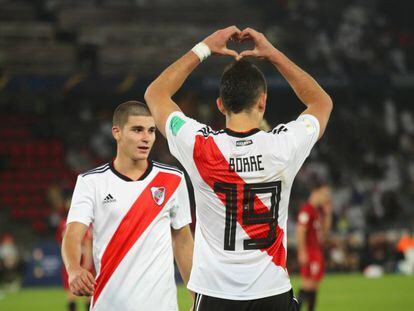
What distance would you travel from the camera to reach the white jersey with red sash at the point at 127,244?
5992 mm

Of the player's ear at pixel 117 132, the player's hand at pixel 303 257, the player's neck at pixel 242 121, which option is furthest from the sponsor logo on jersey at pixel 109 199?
the player's hand at pixel 303 257

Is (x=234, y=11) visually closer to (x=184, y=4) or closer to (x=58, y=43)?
(x=184, y=4)

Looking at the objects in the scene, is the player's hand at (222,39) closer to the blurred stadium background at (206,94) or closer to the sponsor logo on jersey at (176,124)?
the sponsor logo on jersey at (176,124)

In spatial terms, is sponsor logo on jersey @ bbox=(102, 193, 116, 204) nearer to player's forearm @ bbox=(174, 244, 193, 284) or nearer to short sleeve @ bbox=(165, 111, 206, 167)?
player's forearm @ bbox=(174, 244, 193, 284)

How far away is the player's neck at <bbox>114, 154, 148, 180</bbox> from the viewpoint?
625 centimetres

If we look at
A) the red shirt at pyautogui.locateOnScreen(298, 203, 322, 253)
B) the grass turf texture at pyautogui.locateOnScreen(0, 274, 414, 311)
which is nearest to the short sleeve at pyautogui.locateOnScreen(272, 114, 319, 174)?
the red shirt at pyautogui.locateOnScreen(298, 203, 322, 253)

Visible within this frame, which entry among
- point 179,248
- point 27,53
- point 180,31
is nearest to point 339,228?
point 180,31

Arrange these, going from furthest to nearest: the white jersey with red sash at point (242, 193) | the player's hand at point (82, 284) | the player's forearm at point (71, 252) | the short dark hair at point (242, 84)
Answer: the player's forearm at point (71, 252)
the player's hand at point (82, 284)
the white jersey with red sash at point (242, 193)
the short dark hair at point (242, 84)

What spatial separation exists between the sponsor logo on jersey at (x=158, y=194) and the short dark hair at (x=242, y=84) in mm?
1730

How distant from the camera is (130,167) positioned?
628 centimetres

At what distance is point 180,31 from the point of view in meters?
31.7

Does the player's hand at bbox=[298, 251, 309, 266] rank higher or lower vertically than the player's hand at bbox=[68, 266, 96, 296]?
lower

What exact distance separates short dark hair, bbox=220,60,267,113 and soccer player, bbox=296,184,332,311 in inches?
390

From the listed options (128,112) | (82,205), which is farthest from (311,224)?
(82,205)
